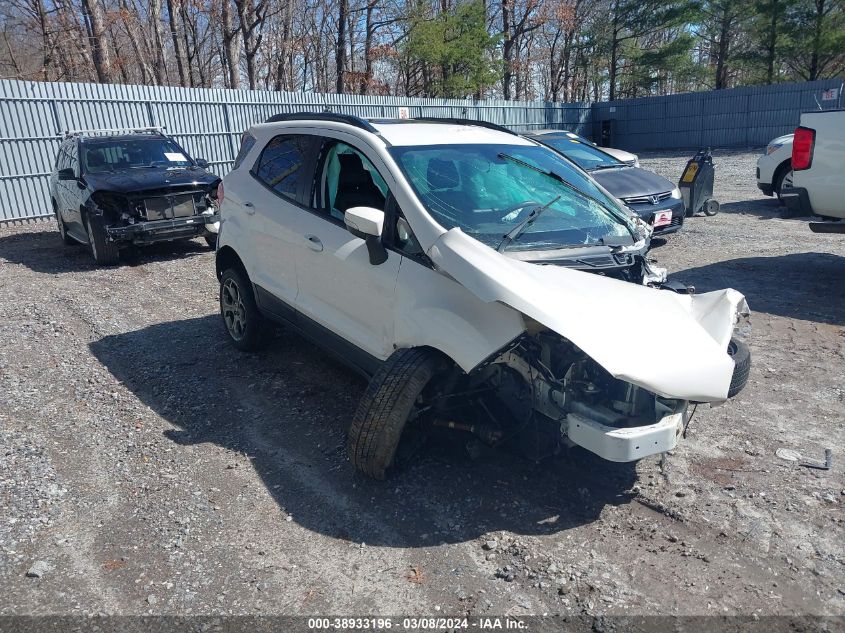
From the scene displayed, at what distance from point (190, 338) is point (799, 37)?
103 feet

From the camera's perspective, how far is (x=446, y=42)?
105 feet

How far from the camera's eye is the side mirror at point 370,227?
3686 mm

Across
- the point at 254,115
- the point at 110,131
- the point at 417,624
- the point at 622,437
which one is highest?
the point at 254,115

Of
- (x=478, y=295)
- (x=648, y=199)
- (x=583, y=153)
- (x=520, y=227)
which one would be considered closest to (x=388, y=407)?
A: (x=478, y=295)

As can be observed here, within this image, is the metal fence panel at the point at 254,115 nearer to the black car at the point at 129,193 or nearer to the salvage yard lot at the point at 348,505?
the black car at the point at 129,193

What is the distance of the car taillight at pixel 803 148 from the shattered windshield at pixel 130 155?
8.57 metres

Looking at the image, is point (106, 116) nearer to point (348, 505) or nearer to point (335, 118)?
point (335, 118)

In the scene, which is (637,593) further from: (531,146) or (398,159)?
(531,146)

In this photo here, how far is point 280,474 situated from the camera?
391 centimetres

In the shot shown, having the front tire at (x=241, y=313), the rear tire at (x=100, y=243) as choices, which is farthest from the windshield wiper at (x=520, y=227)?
the rear tire at (x=100, y=243)

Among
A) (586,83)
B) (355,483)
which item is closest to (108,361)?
(355,483)

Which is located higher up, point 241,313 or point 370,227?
point 370,227

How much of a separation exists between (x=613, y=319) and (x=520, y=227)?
2.85 ft

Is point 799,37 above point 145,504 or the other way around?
above
